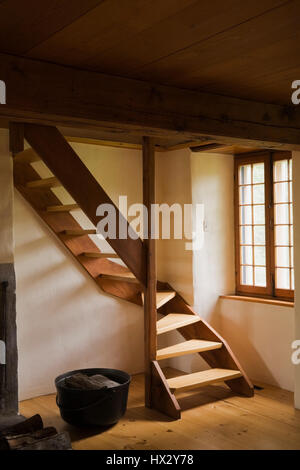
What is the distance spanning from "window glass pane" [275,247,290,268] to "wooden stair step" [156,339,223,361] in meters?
1.14

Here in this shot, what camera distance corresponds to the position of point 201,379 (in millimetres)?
4816

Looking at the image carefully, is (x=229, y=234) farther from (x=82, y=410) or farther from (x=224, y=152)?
(x=82, y=410)

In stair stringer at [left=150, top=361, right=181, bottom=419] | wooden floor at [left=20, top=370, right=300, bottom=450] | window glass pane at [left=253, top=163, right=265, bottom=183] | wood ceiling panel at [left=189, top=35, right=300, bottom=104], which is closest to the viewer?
wood ceiling panel at [left=189, top=35, right=300, bottom=104]

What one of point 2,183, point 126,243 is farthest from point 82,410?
point 2,183

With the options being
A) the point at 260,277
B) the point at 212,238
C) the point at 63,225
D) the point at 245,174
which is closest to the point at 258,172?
the point at 245,174

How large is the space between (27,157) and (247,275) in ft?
9.52

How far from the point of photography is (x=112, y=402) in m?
4.14

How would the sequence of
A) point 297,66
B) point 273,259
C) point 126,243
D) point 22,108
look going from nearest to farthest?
1. point 22,108
2. point 297,66
3. point 126,243
4. point 273,259

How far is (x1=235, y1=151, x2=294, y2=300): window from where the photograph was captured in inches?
216

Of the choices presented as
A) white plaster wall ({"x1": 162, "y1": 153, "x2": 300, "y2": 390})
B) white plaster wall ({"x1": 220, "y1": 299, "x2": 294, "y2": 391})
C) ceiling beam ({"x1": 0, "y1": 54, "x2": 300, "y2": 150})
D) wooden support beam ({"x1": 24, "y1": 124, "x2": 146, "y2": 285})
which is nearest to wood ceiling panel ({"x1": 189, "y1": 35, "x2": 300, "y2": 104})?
ceiling beam ({"x1": 0, "y1": 54, "x2": 300, "y2": 150})

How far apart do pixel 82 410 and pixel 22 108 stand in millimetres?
2542

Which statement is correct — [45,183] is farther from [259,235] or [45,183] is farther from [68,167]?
[259,235]

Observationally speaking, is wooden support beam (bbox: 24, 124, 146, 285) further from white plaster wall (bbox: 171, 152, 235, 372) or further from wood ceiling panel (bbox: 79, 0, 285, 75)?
white plaster wall (bbox: 171, 152, 235, 372)

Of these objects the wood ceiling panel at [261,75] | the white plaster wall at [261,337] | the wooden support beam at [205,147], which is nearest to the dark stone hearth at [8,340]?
the wood ceiling panel at [261,75]
